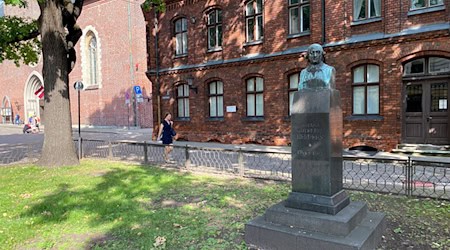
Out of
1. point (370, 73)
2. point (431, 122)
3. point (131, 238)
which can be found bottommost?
point (131, 238)

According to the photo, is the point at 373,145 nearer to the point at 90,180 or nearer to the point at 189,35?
the point at 90,180

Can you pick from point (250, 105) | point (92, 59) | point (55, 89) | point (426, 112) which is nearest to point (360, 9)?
point (426, 112)

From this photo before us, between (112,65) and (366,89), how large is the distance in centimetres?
2644

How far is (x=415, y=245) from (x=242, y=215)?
8.28 feet

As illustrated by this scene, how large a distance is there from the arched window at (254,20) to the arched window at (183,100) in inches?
190

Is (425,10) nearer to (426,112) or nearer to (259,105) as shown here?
(426,112)

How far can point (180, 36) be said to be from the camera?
1903 centimetres

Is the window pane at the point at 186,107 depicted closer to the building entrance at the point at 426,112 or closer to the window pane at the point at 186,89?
the window pane at the point at 186,89

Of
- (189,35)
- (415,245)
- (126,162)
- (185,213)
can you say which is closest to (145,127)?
(189,35)

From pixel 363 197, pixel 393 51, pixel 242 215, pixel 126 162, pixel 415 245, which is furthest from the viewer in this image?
pixel 393 51

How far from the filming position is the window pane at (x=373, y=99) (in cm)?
1256

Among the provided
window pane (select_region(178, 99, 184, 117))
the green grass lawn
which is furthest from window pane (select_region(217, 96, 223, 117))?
the green grass lawn

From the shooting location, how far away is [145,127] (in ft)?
104

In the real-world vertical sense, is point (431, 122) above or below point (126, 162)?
above
